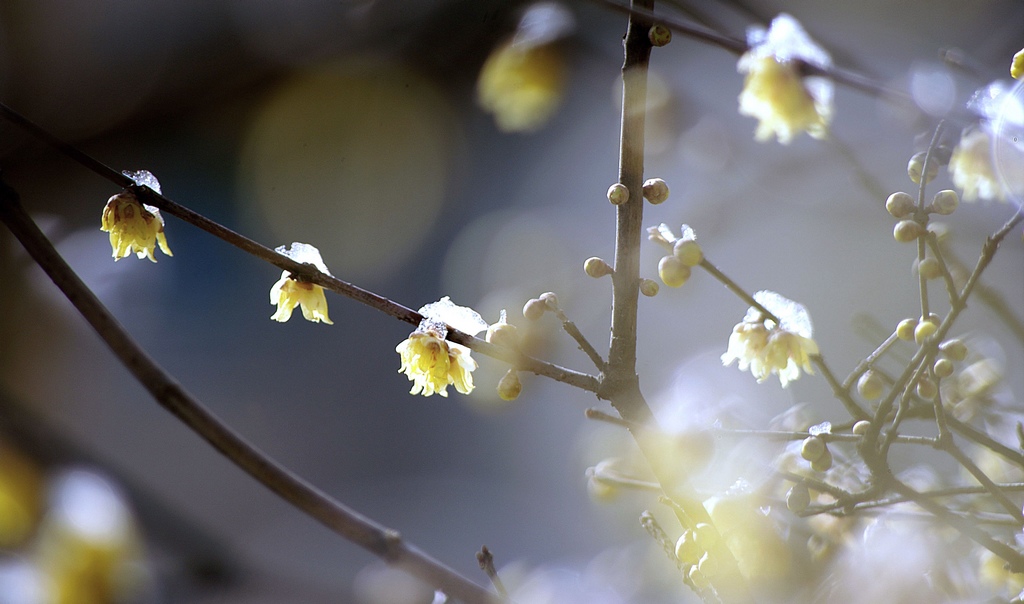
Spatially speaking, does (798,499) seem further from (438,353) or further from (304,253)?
(304,253)

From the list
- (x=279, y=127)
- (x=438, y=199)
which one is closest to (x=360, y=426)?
(x=438, y=199)

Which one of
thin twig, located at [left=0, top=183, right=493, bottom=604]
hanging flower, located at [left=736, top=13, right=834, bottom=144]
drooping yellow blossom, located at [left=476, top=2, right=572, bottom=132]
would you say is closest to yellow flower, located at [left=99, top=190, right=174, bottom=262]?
thin twig, located at [left=0, top=183, right=493, bottom=604]

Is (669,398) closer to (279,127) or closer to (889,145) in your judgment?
(889,145)

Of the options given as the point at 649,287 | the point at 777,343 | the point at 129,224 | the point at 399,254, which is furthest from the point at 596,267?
the point at 399,254

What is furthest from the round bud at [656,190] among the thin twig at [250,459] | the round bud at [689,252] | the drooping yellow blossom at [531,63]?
the drooping yellow blossom at [531,63]

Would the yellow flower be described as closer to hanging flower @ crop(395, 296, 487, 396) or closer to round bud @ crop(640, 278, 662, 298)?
hanging flower @ crop(395, 296, 487, 396)

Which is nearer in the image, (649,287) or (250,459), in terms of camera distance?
(250,459)

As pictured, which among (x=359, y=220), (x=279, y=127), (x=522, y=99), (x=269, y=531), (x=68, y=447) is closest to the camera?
(x=68, y=447)
